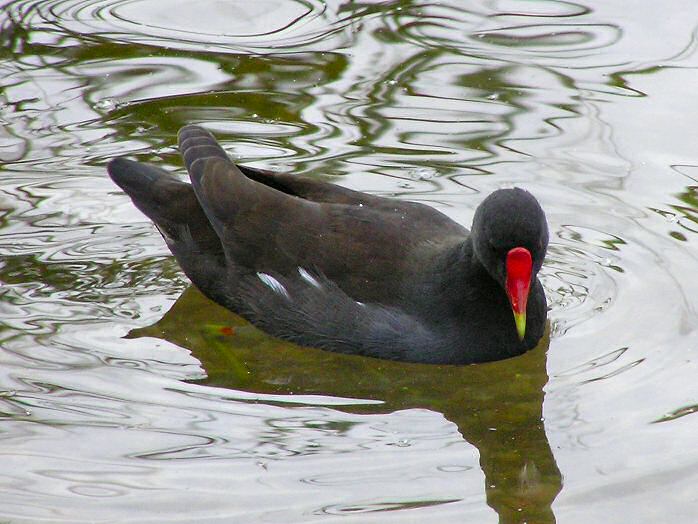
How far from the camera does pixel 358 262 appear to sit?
560 centimetres

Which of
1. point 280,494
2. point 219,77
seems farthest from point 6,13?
point 280,494

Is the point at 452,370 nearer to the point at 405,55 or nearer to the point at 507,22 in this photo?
the point at 405,55

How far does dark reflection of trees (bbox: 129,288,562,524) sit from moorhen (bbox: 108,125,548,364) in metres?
0.08

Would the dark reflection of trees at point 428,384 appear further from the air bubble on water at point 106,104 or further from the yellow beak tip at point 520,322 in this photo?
the air bubble on water at point 106,104

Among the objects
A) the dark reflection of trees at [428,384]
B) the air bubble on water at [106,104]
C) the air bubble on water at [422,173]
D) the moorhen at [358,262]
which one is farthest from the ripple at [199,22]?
the dark reflection of trees at [428,384]

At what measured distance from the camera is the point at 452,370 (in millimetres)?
5512

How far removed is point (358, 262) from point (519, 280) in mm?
782

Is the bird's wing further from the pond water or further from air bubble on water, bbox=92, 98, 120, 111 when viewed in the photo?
air bubble on water, bbox=92, 98, 120, 111

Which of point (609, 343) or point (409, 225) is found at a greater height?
point (409, 225)

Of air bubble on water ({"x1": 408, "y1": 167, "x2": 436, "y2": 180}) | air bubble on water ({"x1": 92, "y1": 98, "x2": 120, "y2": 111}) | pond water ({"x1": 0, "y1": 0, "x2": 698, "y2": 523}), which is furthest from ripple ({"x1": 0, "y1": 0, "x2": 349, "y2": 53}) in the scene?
air bubble on water ({"x1": 408, "y1": 167, "x2": 436, "y2": 180})

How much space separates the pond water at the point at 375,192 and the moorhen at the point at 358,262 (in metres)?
0.13

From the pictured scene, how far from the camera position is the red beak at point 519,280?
5.10 m

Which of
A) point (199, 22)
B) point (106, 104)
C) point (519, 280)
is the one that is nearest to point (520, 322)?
point (519, 280)

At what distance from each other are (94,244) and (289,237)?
3.75 feet
